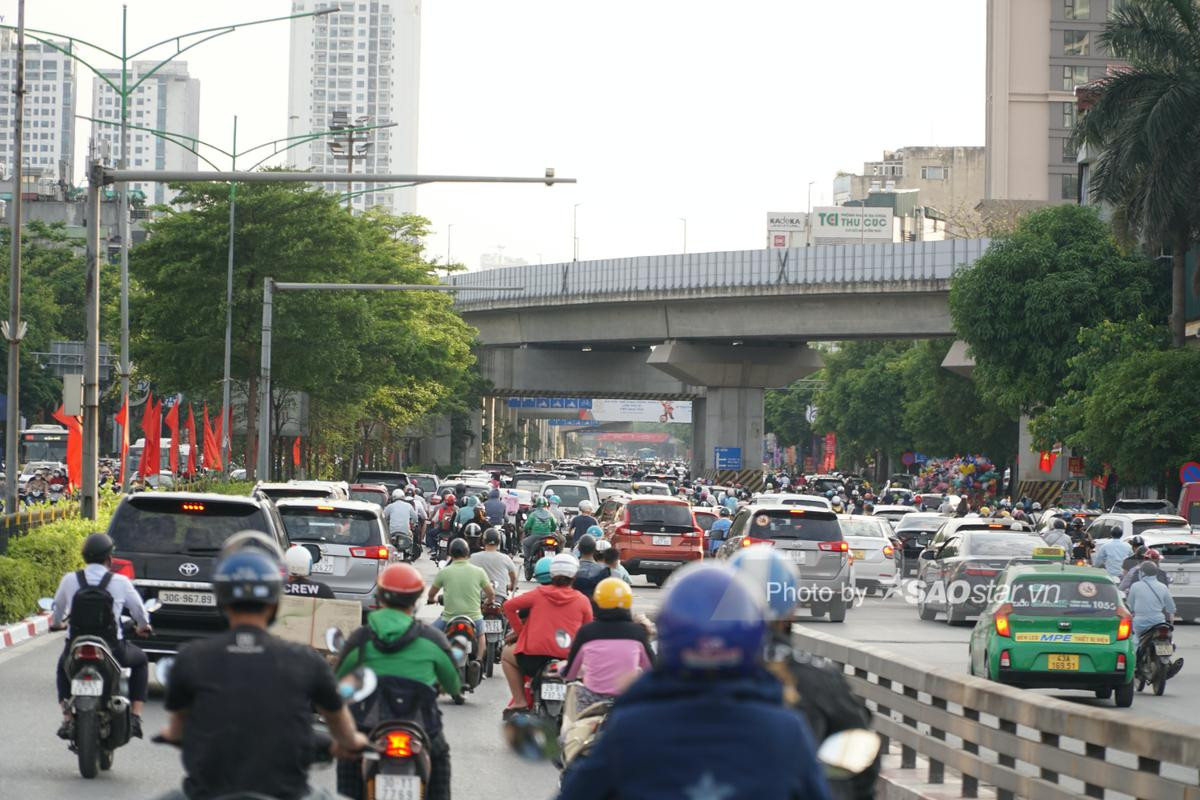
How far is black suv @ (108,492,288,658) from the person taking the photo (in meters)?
16.4

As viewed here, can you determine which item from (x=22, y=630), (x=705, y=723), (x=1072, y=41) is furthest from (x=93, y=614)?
(x=1072, y=41)

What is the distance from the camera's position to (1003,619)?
62.4 ft

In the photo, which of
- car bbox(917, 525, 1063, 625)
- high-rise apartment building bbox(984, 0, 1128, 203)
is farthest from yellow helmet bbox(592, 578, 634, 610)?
high-rise apartment building bbox(984, 0, 1128, 203)

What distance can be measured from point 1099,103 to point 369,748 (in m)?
47.5

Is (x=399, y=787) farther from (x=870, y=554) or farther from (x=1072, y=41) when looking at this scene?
(x=1072, y=41)

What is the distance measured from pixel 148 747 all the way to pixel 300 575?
5.77 feet

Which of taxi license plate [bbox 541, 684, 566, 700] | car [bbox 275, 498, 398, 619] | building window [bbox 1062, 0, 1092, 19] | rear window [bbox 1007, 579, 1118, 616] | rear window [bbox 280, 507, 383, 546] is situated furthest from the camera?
building window [bbox 1062, 0, 1092, 19]

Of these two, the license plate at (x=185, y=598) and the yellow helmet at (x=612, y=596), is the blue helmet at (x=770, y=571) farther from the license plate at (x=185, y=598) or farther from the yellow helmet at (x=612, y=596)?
the license plate at (x=185, y=598)

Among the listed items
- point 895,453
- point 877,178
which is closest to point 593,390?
point 895,453

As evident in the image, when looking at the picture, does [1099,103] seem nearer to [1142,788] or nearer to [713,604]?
[1142,788]

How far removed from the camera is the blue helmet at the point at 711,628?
423cm

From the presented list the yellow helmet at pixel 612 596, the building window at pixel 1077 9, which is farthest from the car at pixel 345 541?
the building window at pixel 1077 9

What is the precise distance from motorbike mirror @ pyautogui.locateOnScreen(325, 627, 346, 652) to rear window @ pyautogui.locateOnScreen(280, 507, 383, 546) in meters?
12.0

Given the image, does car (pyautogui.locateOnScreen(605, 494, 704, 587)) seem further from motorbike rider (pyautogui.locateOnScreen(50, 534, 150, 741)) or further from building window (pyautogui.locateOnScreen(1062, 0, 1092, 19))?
building window (pyautogui.locateOnScreen(1062, 0, 1092, 19))
